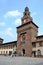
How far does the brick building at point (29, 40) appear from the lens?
38.7 m

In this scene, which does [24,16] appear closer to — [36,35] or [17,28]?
[17,28]

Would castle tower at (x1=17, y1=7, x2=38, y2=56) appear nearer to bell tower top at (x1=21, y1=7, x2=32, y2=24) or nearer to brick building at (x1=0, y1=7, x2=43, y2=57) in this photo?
brick building at (x1=0, y1=7, x2=43, y2=57)

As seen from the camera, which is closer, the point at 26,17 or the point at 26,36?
the point at 26,36

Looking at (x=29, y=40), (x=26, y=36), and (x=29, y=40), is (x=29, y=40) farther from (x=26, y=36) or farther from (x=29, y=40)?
(x=26, y=36)

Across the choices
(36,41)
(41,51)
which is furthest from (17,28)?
(41,51)

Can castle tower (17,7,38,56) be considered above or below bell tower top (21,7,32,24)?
below

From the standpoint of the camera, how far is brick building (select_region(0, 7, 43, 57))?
3873 cm

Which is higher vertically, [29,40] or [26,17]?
[26,17]

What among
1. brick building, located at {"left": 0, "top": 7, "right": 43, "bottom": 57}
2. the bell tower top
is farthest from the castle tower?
the bell tower top

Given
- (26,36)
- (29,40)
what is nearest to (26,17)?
(26,36)

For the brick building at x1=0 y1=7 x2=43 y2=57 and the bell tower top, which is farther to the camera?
the bell tower top

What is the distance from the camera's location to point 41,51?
37.5 metres

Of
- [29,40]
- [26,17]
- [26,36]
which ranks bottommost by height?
[29,40]

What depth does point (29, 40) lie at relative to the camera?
4141 cm
